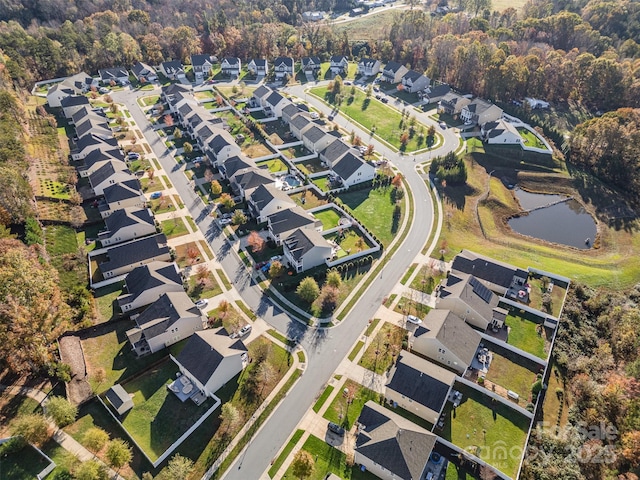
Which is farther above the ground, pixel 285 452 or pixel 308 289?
pixel 308 289

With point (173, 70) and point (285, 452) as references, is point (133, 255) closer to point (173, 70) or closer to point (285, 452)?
point (285, 452)

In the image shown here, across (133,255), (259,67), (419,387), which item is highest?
(259,67)

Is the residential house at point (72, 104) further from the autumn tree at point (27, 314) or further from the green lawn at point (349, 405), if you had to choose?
the green lawn at point (349, 405)

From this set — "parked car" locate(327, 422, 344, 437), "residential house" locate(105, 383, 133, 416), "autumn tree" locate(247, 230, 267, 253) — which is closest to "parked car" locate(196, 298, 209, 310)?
"autumn tree" locate(247, 230, 267, 253)

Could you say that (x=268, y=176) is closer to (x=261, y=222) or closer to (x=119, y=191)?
(x=261, y=222)

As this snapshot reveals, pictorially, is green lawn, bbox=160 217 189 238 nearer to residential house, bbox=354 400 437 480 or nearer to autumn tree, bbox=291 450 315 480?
autumn tree, bbox=291 450 315 480

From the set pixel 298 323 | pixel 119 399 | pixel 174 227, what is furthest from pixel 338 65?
pixel 119 399
